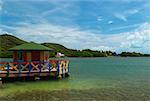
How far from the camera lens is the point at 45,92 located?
57.7 feet

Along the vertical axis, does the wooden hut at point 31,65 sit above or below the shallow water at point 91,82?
above

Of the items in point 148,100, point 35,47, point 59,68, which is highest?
point 35,47

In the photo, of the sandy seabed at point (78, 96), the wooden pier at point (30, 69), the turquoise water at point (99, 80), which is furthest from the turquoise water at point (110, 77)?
the sandy seabed at point (78, 96)

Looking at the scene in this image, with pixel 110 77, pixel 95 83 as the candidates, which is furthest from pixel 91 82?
pixel 110 77

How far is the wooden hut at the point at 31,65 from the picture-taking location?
2347cm

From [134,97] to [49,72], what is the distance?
10461 mm

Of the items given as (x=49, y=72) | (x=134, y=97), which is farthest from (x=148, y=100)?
(x=49, y=72)

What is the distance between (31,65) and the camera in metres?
24.0


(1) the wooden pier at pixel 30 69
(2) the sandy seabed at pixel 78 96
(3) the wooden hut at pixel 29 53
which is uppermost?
(3) the wooden hut at pixel 29 53

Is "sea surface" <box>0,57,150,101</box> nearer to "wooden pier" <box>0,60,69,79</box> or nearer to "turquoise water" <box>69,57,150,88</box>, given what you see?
"turquoise water" <box>69,57,150,88</box>

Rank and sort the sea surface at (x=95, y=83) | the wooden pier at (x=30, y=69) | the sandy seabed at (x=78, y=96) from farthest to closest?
the wooden pier at (x=30, y=69)
the sea surface at (x=95, y=83)
the sandy seabed at (x=78, y=96)

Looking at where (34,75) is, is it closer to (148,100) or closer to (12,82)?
(12,82)

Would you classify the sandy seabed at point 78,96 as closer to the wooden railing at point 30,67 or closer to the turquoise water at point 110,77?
the turquoise water at point 110,77

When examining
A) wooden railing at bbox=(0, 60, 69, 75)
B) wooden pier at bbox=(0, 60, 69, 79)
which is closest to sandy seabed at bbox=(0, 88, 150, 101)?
wooden pier at bbox=(0, 60, 69, 79)
